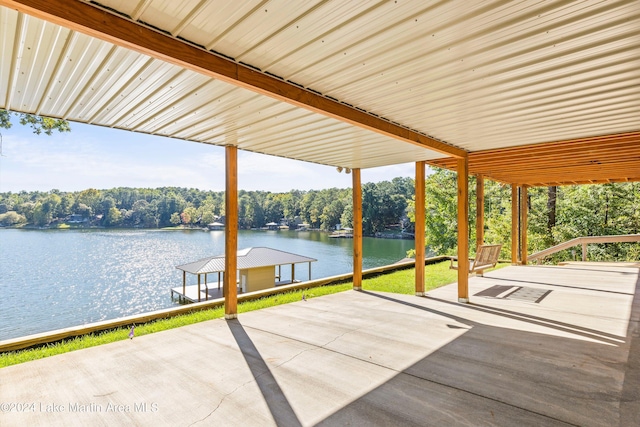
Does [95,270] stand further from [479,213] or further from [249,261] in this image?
[479,213]

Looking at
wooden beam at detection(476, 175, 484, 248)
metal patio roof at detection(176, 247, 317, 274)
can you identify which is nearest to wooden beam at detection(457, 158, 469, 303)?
wooden beam at detection(476, 175, 484, 248)

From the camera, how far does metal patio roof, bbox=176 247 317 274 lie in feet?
45.9

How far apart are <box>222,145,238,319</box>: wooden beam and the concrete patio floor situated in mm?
285

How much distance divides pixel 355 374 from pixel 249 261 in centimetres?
1231

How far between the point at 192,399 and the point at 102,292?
27370 mm

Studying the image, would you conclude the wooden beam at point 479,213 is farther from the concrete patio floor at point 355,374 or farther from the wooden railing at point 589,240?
the wooden railing at point 589,240

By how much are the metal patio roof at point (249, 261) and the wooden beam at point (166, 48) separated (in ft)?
38.8

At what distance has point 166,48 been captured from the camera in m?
2.02

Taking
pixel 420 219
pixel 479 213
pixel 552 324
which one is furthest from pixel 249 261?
pixel 552 324

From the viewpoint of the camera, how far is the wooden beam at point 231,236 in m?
4.55

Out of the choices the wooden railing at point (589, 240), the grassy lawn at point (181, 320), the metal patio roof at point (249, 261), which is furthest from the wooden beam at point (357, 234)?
the metal patio roof at point (249, 261)

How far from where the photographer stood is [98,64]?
2359mm

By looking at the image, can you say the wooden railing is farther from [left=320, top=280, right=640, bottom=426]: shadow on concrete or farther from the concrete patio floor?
[left=320, top=280, right=640, bottom=426]: shadow on concrete

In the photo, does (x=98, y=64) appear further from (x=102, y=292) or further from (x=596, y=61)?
(x=102, y=292)
